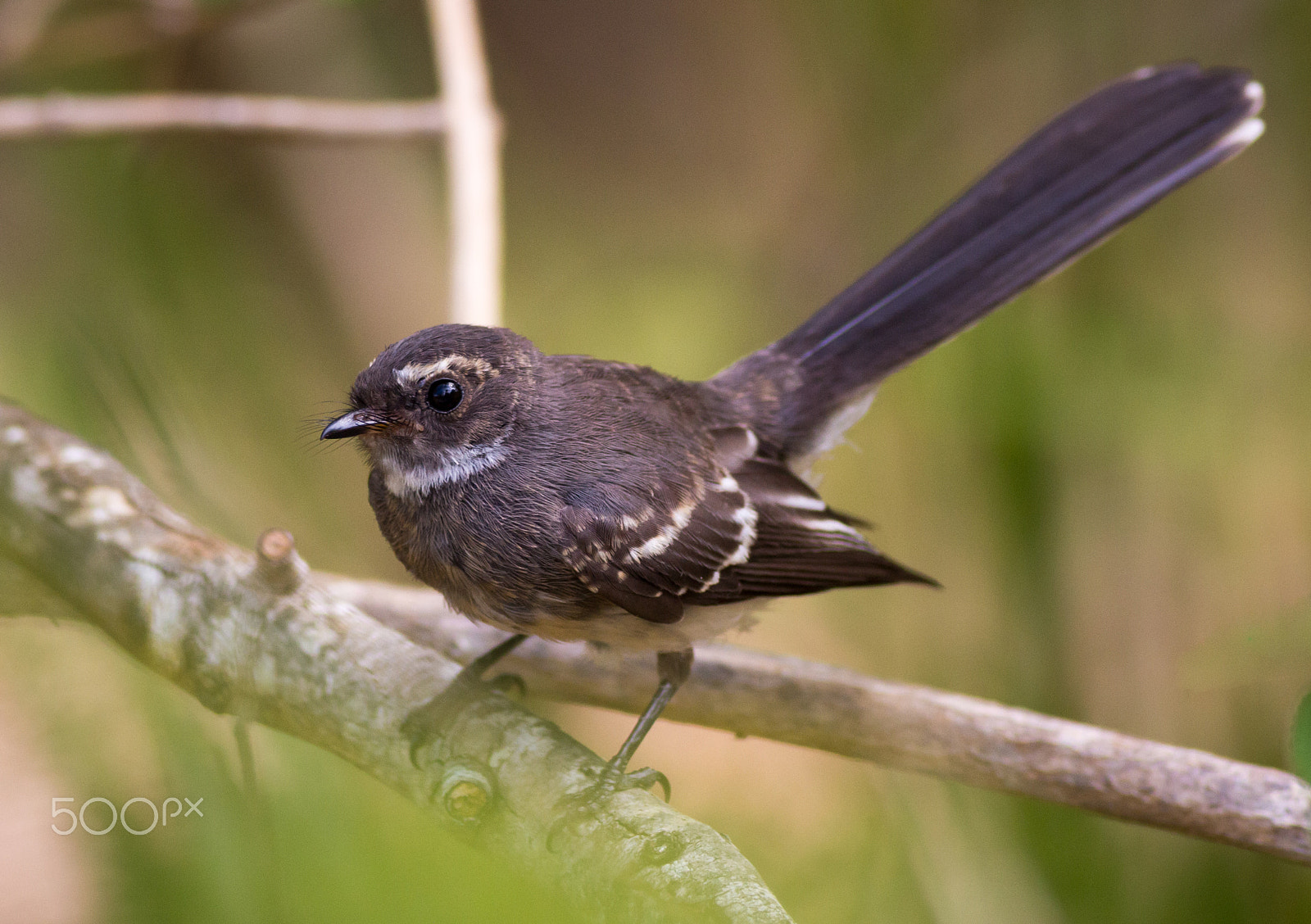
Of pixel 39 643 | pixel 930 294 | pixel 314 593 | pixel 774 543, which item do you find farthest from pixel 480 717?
pixel 930 294

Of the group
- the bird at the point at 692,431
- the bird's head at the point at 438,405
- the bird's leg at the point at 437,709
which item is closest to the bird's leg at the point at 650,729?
the bird at the point at 692,431

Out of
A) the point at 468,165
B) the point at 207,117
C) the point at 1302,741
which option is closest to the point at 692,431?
the point at 468,165

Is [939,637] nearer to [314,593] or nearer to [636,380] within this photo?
[636,380]

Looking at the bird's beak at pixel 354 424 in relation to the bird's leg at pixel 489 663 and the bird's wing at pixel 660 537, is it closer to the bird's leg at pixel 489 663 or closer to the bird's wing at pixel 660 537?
the bird's wing at pixel 660 537

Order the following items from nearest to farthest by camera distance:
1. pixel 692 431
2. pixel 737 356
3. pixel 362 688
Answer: pixel 362 688, pixel 692 431, pixel 737 356

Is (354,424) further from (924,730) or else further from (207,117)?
(207,117)

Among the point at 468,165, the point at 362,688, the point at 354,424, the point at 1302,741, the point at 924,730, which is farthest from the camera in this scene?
the point at 468,165
